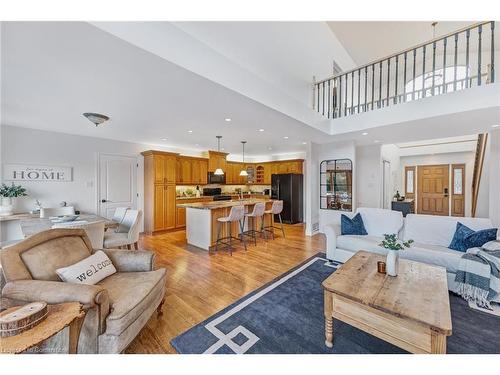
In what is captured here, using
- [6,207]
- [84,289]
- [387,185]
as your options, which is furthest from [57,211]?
[387,185]

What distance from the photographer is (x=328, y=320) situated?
173cm

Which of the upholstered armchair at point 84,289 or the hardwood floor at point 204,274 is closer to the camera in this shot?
the upholstered armchair at point 84,289

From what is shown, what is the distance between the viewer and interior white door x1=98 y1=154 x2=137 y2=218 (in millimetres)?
5238

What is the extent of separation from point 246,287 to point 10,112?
445cm

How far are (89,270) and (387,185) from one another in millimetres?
7482

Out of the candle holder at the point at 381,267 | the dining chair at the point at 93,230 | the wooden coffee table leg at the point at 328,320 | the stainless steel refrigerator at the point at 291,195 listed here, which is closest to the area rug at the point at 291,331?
the wooden coffee table leg at the point at 328,320

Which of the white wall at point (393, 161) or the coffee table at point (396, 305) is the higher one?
the white wall at point (393, 161)

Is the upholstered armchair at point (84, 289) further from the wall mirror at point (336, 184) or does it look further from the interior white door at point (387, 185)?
the interior white door at point (387, 185)

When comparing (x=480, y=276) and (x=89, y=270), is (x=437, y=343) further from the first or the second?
(x=89, y=270)

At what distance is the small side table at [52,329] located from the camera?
102cm

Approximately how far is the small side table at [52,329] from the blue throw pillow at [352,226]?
3.45 meters

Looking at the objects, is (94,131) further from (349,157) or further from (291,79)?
(349,157)
